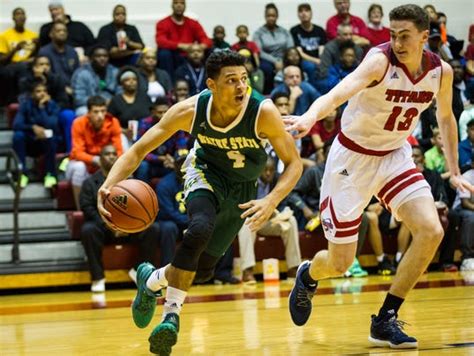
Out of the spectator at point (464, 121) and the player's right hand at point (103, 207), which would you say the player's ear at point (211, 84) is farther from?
the spectator at point (464, 121)

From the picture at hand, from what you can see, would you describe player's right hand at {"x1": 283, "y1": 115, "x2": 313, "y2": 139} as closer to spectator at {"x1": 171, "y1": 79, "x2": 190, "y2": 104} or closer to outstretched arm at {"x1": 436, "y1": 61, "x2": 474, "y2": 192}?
outstretched arm at {"x1": 436, "y1": 61, "x2": 474, "y2": 192}

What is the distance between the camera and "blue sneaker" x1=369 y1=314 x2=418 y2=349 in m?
5.61

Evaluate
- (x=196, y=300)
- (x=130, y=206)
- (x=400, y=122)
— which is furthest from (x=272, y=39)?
(x=130, y=206)

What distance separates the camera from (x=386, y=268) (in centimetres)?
1153

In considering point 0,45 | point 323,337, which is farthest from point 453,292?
point 0,45

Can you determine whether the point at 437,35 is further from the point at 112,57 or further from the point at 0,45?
the point at 0,45

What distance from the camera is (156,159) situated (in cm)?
1180

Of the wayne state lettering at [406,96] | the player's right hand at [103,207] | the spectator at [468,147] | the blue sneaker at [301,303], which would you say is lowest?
the spectator at [468,147]

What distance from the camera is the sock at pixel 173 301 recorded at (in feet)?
17.9

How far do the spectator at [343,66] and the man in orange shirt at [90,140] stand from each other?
3.74 m

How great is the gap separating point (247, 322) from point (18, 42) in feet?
25.9

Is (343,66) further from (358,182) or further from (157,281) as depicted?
(157,281)

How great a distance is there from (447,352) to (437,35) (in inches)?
405

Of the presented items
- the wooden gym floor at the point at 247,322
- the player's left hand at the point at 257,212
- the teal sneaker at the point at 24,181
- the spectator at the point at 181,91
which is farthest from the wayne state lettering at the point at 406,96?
the teal sneaker at the point at 24,181
